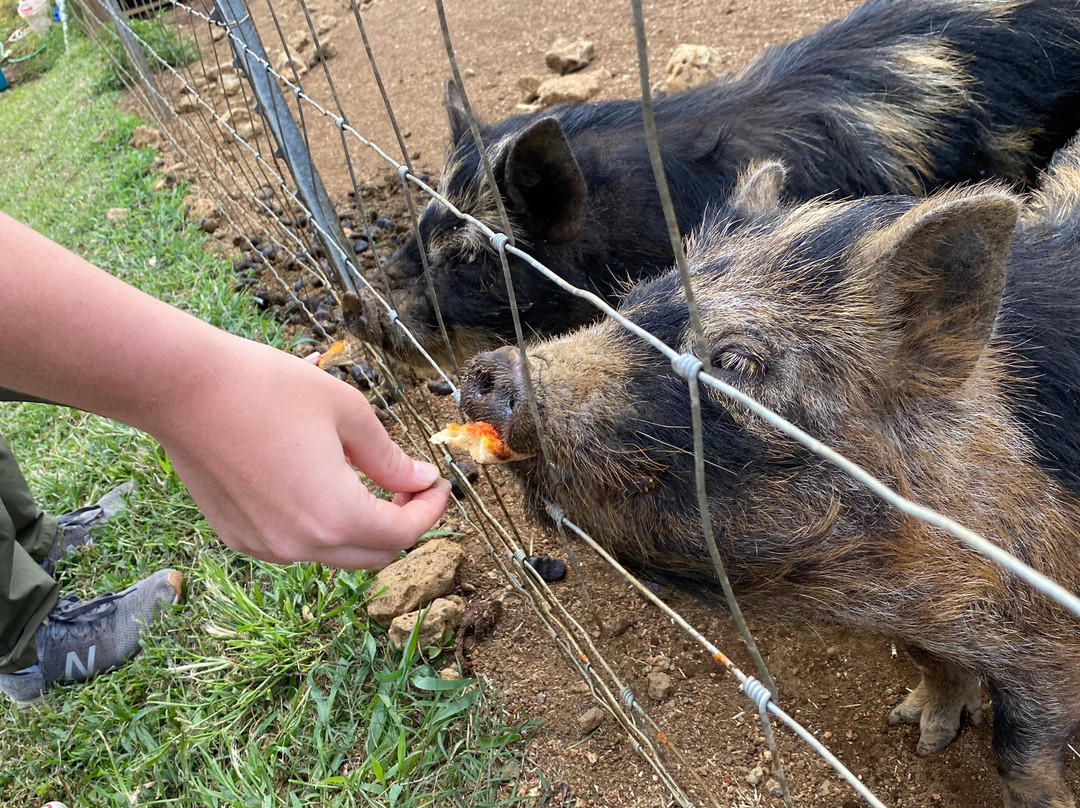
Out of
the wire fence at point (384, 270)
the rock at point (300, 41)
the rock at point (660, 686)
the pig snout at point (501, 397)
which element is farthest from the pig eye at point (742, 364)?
the rock at point (300, 41)

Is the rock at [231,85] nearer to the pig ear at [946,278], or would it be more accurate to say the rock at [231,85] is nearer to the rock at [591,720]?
the rock at [591,720]

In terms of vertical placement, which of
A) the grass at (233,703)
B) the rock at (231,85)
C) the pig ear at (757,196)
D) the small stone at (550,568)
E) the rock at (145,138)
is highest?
the pig ear at (757,196)

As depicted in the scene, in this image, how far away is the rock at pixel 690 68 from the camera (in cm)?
555

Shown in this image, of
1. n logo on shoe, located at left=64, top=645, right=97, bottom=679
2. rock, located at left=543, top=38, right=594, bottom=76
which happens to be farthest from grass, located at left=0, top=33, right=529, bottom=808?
rock, located at left=543, top=38, right=594, bottom=76

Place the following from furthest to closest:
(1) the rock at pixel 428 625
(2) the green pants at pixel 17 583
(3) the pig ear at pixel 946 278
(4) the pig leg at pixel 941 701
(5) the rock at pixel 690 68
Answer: (5) the rock at pixel 690 68 → (2) the green pants at pixel 17 583 → (1) the rock at pixel 428 625 → (4) the pig leg at pixel 941 701 → (3) the pig ear at pixel 946 278

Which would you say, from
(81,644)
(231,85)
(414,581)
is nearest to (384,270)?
(414,581)

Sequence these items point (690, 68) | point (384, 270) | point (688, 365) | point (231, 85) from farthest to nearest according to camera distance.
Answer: point (231, 85) → point (690, 68) → point (384, 270) → point (688, 365)

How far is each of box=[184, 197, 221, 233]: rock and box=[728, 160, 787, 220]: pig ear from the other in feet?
16.2

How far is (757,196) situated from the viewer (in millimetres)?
2461

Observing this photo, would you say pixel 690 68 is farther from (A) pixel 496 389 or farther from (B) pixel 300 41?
(B) pixel 300 41

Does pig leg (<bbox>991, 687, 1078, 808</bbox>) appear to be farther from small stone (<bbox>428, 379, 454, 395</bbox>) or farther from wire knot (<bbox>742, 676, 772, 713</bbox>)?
small stone (<bbox>428, 379, 454, 395</bbox>)

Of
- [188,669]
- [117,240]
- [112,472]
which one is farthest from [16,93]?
[188,669]

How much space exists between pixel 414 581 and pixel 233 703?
2.30 ft

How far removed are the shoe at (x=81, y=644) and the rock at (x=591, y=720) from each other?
→ 1.75 m
